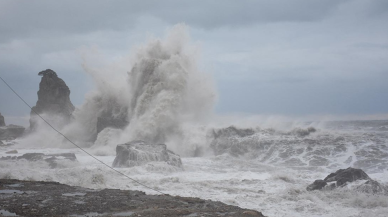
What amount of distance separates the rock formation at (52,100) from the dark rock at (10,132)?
67.5 inches

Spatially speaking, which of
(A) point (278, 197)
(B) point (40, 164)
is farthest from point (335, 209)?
(B) point (40, 164)

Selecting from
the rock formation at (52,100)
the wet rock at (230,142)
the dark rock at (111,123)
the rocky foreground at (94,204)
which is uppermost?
the rock formation at (52,100)

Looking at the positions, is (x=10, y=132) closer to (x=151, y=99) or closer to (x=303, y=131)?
(x=151, y=99)

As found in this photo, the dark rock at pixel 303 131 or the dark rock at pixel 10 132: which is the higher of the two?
the dark rock at pixel 10 132

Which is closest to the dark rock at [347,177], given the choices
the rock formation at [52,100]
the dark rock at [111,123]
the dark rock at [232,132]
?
the dark rock at [232,132]

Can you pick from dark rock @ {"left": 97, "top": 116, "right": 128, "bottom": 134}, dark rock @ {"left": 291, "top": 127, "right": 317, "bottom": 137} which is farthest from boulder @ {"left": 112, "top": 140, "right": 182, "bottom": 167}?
dark rock @ {"left": 291, "top": 127, "right": 317, "bottom": 137}

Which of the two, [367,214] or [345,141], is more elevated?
[345,141]

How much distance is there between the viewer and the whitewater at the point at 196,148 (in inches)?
473

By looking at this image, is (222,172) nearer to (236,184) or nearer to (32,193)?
(236,184)

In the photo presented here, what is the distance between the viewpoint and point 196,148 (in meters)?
25.5

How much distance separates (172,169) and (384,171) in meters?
10.3

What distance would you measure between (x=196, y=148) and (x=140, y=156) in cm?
807

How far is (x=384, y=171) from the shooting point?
57.0ft

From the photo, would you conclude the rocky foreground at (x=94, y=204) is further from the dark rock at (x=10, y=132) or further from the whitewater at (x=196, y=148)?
the dark rock at (x=10, y=132)
